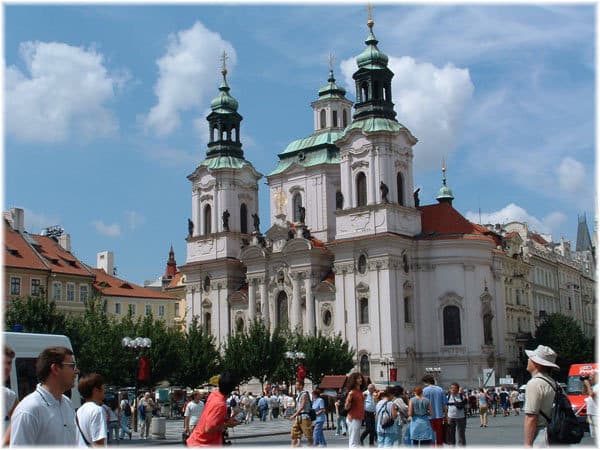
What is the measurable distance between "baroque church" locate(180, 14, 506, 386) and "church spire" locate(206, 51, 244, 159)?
1759 millimetres

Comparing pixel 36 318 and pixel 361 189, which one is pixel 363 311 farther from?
pixel 36 318

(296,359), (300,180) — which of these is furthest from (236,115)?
(296,359)

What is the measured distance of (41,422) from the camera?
7070 millimetres

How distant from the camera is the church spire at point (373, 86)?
65.7 m

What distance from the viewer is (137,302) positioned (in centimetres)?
7831

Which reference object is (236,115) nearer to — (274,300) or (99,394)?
(274,300)

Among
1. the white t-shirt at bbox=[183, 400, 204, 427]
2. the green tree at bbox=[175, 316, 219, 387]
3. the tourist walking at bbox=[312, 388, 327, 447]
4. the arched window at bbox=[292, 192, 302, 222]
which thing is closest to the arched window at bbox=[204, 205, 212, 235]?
the arched window at bbox=[292, 192, 302, 222]

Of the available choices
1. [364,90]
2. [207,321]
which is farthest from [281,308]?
[364,90]

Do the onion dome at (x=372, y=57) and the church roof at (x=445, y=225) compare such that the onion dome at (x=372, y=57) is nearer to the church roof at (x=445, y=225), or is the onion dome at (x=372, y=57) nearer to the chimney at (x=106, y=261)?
the church roof at (x=445, y=225)

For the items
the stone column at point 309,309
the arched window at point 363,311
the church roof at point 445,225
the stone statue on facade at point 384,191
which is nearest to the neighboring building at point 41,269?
the stone column at point 309,309

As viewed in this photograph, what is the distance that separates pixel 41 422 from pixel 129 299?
7142 centimetres

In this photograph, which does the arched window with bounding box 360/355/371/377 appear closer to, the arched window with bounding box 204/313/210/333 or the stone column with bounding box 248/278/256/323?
the stone column with bounding box 248/278/256/323

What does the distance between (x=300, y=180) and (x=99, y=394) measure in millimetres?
65240

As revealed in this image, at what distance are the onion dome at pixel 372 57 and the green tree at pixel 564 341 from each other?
26715 millimetres
